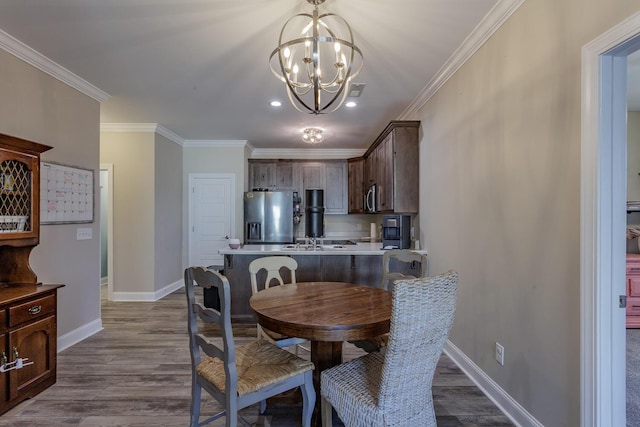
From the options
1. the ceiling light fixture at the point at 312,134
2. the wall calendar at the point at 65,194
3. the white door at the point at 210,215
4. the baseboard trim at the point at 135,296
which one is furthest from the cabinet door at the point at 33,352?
the ceiling light fixture at the point at 312,134

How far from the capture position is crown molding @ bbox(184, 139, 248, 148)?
5590 millimetres

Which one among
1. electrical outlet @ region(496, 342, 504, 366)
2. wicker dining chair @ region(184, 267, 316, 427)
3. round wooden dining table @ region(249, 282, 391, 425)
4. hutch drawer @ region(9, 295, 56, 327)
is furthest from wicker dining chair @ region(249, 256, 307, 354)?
hutch drawer @ region(9, 295, 56, 327)

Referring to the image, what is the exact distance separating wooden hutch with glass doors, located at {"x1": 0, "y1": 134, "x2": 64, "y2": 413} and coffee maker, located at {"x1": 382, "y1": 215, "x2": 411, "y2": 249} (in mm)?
3233

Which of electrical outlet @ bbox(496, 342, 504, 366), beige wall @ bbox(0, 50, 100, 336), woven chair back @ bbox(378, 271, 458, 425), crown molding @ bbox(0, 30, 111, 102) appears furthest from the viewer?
beige wall @ bbox(0, 50, 100, 336)

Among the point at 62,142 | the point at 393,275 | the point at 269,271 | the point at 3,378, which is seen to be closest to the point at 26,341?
the point at 3,378

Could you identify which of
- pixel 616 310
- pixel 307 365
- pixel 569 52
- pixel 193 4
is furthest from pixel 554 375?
pixel 193 4

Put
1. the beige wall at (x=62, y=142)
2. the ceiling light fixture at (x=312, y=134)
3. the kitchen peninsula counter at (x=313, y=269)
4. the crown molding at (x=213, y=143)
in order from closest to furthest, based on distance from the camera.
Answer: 1. the beige wall at (x=62, y=142)
2. the kitchen peninsula counter at (x=313, y=269)
3. the ceiling light fixture at (x=312, y=134)
4. the crown molding at (x=213, y=143)

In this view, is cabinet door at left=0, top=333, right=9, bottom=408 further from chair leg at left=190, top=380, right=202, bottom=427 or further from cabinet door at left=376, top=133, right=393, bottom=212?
cabinet door at left=376, top=133, right=393, bottom=212

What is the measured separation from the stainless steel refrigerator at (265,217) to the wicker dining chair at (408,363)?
415 cm

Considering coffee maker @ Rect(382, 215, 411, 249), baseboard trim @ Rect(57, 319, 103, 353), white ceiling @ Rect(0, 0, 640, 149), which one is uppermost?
white ceiling @ Rect(0, 0, 640, 149)

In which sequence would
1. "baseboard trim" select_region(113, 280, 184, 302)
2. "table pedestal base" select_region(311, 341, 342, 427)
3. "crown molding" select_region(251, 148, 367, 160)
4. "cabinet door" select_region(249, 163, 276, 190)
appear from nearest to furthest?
1. "table pedestal base" select_region(311, 341, 342, 427)
2. "baseboard trim" select_region(113, 280, 184, 302)
3. "cabinet door" select_region(249, 163, 276, 190)
4. "crown molding" select_region(251, 148, 367, 160)

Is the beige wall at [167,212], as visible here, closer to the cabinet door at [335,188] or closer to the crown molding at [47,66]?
the crown molding at [47,66]

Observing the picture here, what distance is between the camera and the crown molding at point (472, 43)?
2008 millimetres

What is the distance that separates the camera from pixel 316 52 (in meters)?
1.75
